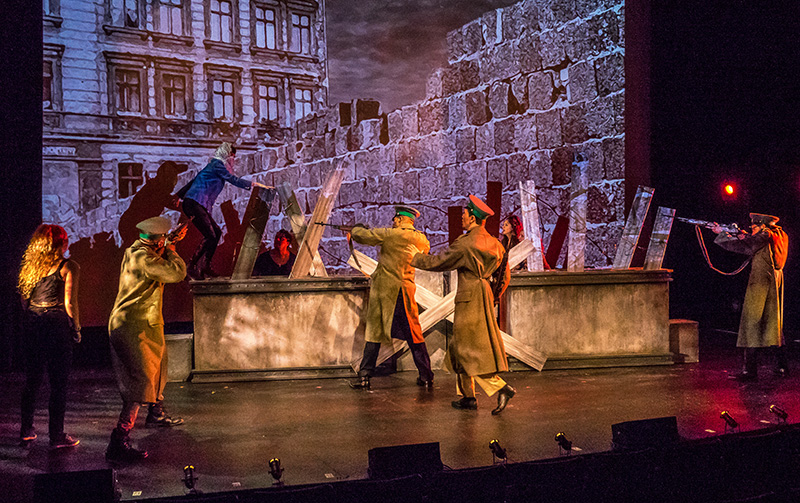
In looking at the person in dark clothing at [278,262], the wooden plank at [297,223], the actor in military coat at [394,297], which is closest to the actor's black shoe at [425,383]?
the actor in military coat at [394,297]

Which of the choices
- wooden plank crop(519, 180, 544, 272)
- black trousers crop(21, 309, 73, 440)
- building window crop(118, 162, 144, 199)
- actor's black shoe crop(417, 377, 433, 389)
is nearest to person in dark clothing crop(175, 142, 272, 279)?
black trousers crop(21, 309, 73, 440)

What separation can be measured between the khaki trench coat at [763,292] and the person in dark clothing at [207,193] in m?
5.10

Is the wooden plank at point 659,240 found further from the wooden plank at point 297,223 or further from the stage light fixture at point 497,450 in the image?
the stage light fixture at point 497,450

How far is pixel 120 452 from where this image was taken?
4.64 meters

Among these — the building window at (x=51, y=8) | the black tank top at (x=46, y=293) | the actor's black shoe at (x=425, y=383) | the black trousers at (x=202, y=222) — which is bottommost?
the actor's black shoe at (x=425, y=383)

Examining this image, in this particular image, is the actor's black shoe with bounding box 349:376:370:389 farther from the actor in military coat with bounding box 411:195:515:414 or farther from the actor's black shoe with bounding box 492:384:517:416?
the actor's black shoe with bounding box 492:384:517:416

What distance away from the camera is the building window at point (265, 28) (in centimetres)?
1044

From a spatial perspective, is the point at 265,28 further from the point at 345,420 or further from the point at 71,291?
the point at 345,420

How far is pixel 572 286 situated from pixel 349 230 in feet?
9.00

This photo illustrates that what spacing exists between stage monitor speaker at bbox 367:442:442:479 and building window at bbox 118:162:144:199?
23.2 ft

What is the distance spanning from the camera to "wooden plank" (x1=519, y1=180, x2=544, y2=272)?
822 centimetres

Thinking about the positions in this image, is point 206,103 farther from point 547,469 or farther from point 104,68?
point 547,469

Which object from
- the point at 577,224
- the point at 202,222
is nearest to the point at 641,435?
the point at 577,224

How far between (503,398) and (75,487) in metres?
3.51
